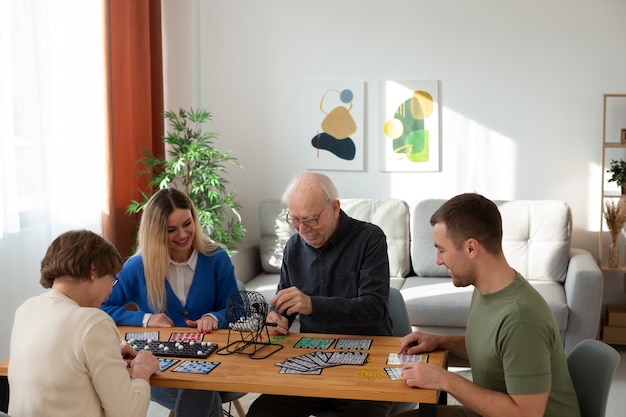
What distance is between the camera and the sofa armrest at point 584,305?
4395mm

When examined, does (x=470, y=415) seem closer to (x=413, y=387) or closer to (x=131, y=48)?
(x=413, y=387)

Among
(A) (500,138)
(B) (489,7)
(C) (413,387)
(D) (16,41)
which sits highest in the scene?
(B) (489,7)

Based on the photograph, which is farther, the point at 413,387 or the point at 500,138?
the point at 500,138

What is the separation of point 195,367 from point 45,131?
7.32ft

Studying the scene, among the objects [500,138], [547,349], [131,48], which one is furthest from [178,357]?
[500,138]

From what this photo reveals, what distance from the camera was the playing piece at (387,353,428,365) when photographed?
7.86 feet

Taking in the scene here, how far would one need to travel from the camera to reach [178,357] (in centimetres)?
249

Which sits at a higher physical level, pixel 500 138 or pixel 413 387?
pixel 500 138

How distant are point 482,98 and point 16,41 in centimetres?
311

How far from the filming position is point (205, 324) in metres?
2.81

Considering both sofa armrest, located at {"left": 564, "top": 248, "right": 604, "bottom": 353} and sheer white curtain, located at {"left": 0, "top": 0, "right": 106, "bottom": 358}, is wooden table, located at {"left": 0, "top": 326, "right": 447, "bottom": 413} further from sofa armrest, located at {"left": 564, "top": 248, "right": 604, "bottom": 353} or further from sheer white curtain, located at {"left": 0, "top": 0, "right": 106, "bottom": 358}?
sofa armrest, located at {"left": 564, "top": 248, "right": 604, "bottom": 353}

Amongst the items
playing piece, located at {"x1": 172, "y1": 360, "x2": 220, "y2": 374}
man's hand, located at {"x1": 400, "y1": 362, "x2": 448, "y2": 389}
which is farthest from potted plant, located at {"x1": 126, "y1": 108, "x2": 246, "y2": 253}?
man's hand, located at {"x1": 400, "y1": 362, "x2": 448, "y2": 389}

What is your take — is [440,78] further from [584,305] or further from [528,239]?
[584,305]

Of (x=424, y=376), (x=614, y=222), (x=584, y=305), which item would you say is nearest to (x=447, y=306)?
(x=584, y=305)
